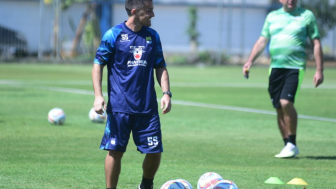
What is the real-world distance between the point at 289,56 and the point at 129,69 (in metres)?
4.09

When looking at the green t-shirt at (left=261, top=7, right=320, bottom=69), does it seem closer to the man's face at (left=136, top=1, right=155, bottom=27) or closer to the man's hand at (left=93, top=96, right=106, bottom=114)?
the man's face at (left=136, top=1, right=155, bottom=27)

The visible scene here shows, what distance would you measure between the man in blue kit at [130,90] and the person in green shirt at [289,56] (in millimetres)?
3658

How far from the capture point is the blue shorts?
5.96 m

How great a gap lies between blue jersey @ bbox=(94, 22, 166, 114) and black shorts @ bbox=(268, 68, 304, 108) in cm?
374

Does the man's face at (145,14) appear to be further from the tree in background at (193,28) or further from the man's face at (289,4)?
the tree in background at (193,28)

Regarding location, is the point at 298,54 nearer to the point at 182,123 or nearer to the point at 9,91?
the point at 182,123

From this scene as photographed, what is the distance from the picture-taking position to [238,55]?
42.4 meters

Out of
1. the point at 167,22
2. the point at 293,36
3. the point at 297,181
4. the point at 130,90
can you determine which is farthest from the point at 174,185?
the point at 167,22

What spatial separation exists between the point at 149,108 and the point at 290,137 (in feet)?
12.4

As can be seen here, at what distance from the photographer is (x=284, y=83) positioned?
9500mm

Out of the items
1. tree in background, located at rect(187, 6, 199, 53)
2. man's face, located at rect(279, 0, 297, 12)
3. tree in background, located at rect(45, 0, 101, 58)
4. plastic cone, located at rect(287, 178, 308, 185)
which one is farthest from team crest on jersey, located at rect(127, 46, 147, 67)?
tree in background, located at rect(187, 6, 199, 53)

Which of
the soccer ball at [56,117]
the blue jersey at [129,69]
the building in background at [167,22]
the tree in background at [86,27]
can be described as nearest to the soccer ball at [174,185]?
the blue jersey at [129,69]

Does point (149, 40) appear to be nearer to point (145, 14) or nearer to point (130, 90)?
point (145, 14)

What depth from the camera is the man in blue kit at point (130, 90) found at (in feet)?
19.6
